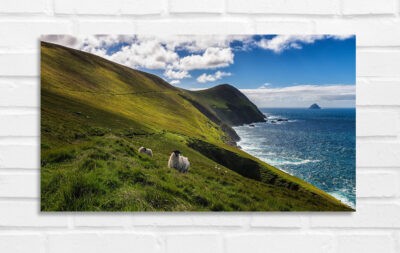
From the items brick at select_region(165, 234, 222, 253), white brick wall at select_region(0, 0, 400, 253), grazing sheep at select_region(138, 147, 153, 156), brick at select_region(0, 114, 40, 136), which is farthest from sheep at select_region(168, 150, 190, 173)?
brick at select_region(0, 114, 40, 136)

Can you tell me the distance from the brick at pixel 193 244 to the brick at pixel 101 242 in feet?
0.30

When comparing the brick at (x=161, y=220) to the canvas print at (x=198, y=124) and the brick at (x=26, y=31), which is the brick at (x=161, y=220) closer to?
the canvas print at (x=198, y=124)

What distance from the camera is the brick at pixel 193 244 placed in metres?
1.94

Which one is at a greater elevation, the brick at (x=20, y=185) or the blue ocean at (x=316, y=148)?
the blue ocean at (x=316, y=148)

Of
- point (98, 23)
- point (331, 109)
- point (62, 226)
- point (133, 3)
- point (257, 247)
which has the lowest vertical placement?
point (257, 247)

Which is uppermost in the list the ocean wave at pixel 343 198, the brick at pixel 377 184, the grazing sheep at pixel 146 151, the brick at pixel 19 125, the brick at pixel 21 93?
the brick at pixel 21 93

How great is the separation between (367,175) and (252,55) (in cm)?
110

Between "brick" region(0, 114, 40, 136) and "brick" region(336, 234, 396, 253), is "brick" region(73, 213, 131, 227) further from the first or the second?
"brick" region(336, 234, 396, 253)

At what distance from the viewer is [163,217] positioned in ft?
6.42

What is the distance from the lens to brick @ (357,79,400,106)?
1.95 metres

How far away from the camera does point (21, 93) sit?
195cm

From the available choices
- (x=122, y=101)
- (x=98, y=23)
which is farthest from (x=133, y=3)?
(x=122, y=101)

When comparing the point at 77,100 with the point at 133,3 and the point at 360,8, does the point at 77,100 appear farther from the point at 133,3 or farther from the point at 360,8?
the point at 360,8

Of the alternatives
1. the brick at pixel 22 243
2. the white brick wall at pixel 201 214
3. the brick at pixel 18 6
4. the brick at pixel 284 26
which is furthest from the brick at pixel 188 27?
the brick at pixel 22 243
